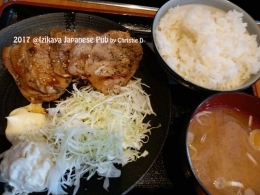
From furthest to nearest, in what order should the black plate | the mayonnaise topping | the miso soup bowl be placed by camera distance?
the mayonnaise topping
the black plate
the miso soup bowl

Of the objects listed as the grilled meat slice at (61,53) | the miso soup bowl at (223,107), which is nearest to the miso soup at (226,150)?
the miso soup bowl at (223,107)

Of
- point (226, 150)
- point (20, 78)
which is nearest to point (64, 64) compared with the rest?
point (20, 78)

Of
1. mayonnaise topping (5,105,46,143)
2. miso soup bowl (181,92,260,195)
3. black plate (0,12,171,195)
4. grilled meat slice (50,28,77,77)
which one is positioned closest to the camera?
miso soup bowl (181,92,260,195)

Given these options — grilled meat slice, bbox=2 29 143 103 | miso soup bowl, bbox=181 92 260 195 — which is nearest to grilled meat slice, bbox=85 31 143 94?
grilled meat slice, bbox=2 29 143 103

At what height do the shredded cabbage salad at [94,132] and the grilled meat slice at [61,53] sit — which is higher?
the grilled meat slice at [61,53]

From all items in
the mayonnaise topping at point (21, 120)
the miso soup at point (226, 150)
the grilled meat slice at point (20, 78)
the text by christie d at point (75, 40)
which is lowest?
the miso soup at point (226, 150)

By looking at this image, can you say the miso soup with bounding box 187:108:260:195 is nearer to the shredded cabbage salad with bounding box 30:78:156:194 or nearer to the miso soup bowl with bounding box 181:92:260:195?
the miso soup bowl with bounding box 181:92:260:195

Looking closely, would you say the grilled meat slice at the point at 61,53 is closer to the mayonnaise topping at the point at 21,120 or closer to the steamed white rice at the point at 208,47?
the mayonnaise topping at the point at 21,120
